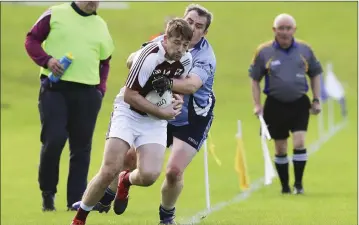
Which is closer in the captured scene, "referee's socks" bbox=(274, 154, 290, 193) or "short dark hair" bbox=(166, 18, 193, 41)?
"short dark hair" bbox=(166, 18, 193, 41)

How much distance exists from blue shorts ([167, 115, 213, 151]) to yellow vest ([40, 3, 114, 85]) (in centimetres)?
209

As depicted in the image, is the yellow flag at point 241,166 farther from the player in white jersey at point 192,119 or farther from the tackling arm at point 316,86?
the player in white jersey at point 192,119

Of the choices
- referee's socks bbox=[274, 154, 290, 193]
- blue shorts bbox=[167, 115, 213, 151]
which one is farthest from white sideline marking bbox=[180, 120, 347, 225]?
blue shorts bbox=[167, 115, 213, 151]

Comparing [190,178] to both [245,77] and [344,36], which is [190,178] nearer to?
[245,77]

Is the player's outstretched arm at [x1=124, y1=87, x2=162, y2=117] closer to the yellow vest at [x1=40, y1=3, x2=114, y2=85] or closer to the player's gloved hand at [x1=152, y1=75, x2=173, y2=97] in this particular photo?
the player's gloved hand at [x1=152, y1=75, x2=173, y2=97]

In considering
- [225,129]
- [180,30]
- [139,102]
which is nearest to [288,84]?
[139,102]

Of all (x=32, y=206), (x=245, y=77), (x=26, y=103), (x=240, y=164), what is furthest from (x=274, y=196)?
(x=245, y=77)

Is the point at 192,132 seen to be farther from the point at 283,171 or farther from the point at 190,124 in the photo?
the point at 283,171

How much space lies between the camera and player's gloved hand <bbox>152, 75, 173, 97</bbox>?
9.16 metres

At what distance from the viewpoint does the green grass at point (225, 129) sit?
1238cm

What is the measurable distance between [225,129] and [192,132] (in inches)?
810

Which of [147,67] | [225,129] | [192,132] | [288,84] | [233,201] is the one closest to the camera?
[147,67]

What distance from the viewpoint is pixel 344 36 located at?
59.5 m

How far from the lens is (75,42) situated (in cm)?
1223
